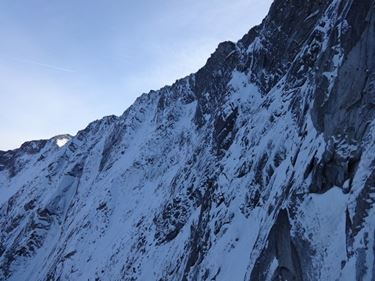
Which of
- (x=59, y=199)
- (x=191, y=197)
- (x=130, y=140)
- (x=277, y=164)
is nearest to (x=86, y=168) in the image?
(x=59, y=199)

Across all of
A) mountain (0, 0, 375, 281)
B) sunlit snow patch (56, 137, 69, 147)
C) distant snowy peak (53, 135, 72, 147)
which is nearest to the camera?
mountain (0, 0, 375, 281)

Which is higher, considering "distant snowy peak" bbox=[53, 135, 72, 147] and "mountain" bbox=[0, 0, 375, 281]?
"distant snowy peak" bbox=[53, 135, 72, 147]

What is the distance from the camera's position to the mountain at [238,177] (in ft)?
62.9

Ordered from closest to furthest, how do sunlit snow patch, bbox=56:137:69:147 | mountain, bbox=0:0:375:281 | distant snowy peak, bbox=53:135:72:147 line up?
mountain, bbox=0:0:375:281
sunlit snow patch, bbox=56:137:69:147
distant snowy peak, bbox=53:135:72:147

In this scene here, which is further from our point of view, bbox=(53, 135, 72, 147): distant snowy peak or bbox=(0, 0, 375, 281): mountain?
bbox=(53, 135, 72, 147): distant snowy peak

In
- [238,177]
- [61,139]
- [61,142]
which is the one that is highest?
[61,139]

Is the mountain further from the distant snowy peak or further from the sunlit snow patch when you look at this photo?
the distant snowy peak

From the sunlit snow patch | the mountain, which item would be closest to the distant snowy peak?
the sunlit snow patch

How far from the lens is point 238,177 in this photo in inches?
1261

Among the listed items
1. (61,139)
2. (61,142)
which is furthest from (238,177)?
(61,139)

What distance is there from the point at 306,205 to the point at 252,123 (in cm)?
1512

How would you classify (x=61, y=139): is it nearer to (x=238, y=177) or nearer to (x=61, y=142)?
(x=61, y=142)

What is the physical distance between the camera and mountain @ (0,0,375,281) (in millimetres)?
19172

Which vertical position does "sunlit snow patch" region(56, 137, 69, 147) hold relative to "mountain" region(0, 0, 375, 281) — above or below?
above
